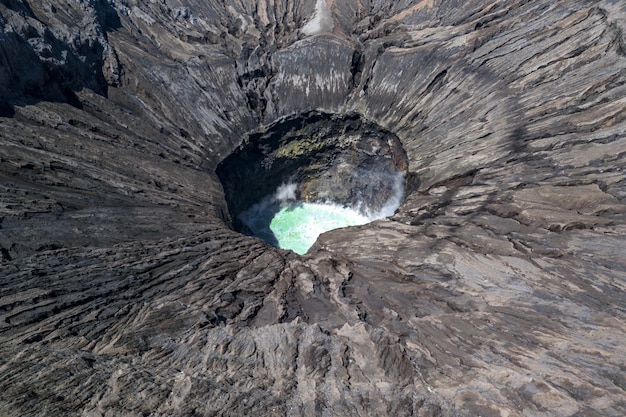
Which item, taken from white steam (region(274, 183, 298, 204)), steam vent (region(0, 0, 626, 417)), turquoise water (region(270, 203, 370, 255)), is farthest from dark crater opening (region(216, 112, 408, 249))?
turquoise water (region(270, 203, 370, 255))

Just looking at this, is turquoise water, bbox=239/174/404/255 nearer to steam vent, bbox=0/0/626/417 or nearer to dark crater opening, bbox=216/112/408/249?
dark crater opening, bbox=216/112/408/249

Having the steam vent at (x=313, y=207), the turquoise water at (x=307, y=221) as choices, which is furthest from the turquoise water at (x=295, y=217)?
the steam vent at (x=313, y=207)

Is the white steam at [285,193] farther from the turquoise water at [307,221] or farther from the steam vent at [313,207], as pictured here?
the turquoise water at [307,221]

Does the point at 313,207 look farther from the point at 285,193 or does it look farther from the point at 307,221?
the point at 285,193

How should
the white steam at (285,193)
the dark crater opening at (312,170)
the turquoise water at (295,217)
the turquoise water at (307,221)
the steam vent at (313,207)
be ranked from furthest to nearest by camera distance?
the white steam at (285,193), the turquoise water at (307,221), the turquoise water at (295,217), the dark crater opening at (312,170), the steam vent at (313,207)

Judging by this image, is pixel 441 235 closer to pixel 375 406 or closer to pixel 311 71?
pixel 375 406

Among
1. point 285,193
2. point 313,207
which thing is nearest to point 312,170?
point 285,193
